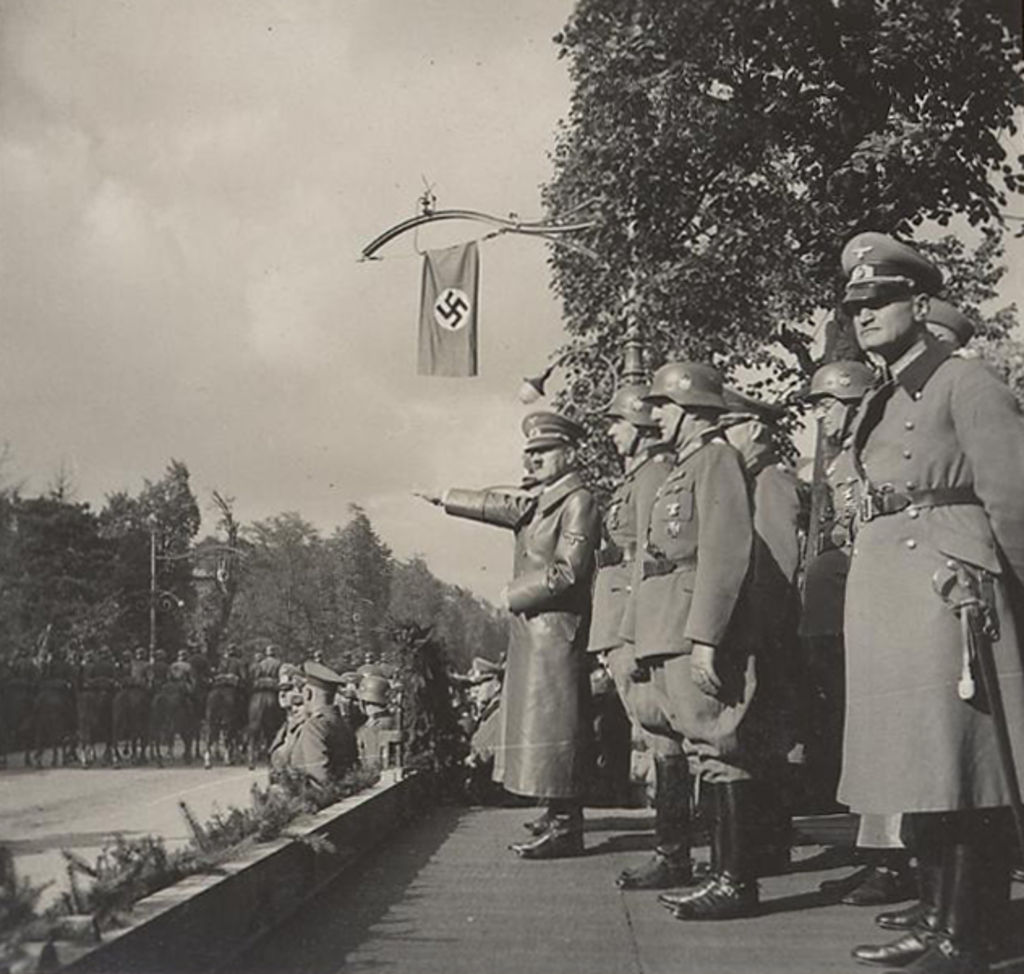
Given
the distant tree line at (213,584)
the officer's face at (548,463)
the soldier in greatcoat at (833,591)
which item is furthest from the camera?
the distant tree line at (213,584)

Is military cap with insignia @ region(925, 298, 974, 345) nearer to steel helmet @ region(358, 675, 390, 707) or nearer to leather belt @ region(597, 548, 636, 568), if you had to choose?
leather belt @ region(597, 548, 636, 568)

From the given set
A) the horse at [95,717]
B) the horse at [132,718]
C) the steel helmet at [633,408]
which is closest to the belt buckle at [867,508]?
the steel helmet at [633,408]

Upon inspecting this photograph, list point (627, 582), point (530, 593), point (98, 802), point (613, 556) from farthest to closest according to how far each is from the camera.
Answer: point (98, 802) < point (530, 593) < point (613, 556) < point (627, 582)

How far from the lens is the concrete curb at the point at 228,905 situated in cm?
344

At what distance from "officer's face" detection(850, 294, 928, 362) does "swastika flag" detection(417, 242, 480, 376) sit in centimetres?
598

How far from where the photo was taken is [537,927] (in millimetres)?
4695

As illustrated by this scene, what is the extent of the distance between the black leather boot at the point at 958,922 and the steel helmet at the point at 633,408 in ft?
9.79

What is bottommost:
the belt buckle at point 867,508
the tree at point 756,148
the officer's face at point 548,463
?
the belt buckle at point 867,508

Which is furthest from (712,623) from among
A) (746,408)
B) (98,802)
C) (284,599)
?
(284,599)

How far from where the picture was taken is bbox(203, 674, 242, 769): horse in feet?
76.7

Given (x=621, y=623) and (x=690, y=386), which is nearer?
(x=690, y=386)

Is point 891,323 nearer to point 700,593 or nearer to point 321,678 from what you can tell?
point 700,593

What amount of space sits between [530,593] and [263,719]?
55.2ft

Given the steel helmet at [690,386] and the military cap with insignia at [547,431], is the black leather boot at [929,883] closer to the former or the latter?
the steel helmet at [690,386]
